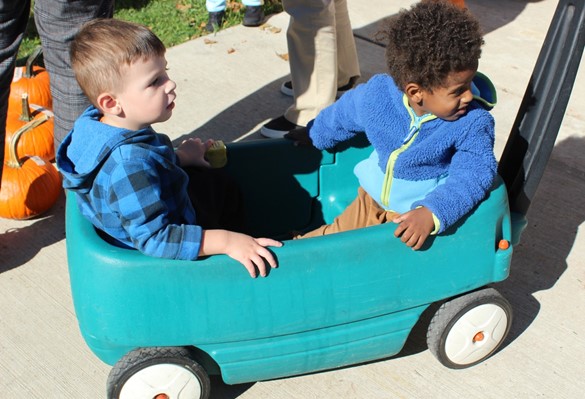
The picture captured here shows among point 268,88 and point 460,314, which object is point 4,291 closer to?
point 460,314

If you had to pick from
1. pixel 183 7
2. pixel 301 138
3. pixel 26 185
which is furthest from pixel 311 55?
pixel 183 7

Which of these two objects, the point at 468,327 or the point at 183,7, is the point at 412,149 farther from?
the point at 183,7

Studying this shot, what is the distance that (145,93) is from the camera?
2.02m

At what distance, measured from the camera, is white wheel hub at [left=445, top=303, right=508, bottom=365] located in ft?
7.49

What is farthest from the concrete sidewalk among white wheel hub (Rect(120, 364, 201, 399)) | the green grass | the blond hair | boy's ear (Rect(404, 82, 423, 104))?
the blond hair

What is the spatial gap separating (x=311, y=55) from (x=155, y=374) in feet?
5.80

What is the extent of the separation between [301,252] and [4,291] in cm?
119

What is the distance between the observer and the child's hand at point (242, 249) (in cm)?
197

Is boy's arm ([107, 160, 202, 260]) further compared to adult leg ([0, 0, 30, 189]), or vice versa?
adult leg ([0, 0, 30, 189])

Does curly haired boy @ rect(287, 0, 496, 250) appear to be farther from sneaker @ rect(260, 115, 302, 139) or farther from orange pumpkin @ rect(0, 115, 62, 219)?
orange pumpkin @ rect(0, 115, 62, 219)

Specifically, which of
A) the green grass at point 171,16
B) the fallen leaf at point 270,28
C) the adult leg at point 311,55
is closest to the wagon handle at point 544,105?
the adult leg at point 311,55

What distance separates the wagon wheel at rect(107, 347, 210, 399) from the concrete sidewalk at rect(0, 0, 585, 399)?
213mm

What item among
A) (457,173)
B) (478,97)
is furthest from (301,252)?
(478,97)

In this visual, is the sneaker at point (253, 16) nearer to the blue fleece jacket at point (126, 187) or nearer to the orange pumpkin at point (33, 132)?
the orange pumpkin at point (33, 132)
